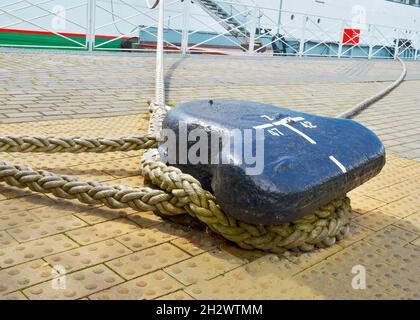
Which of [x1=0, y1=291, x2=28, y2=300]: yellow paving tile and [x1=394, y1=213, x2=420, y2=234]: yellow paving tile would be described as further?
[x1=394, y1=213, x2=420, y2=234]: yellow paving tile

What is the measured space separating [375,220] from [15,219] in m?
1.66

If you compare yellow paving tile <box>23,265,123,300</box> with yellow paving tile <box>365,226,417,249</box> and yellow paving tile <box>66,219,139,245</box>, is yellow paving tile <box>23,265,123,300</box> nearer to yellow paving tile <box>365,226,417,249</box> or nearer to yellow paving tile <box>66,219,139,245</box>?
yellow paving tile <box>66,219,139,245</box>

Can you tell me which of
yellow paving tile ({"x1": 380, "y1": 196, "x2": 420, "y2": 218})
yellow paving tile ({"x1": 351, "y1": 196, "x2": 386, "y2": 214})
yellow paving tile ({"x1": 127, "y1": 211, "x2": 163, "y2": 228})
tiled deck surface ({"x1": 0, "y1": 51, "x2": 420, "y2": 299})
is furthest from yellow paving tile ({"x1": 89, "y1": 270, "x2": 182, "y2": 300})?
yellow paving tile ({"x1": 380, "y1": 196, "x2": 420, "y2": 218})

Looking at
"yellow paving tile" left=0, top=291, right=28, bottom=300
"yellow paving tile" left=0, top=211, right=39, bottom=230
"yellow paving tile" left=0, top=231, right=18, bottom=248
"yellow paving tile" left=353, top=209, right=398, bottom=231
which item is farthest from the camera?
"yellow paving tile" left=353, top=209, right=398, bottom=231

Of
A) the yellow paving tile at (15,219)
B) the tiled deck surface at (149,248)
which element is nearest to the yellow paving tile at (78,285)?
the tiled deck surface at (149,248)

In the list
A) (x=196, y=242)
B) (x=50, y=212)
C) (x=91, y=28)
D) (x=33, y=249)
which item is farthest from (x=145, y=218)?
(x=91, y=28)

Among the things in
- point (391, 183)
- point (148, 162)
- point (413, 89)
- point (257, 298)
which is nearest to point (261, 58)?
point (413, 89)

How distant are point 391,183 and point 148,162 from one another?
1.56 meters

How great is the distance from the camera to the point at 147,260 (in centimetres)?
188

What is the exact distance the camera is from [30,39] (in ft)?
38.7

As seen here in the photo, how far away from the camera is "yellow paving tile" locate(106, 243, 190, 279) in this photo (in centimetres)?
179

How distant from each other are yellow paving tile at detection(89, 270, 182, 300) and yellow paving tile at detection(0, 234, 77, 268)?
1.16ft

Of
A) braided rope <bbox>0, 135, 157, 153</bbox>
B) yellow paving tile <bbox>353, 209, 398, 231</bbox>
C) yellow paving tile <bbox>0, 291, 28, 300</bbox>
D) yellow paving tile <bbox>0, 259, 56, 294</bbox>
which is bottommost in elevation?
yellow paving tile <bbox>353, 209, 398, 231</bbox>
